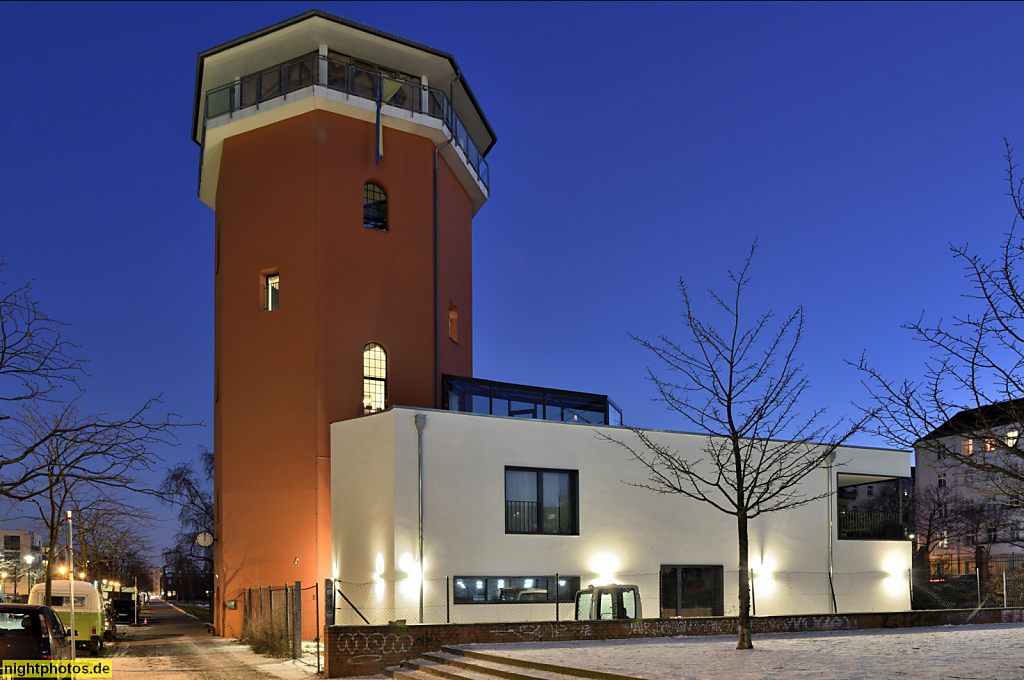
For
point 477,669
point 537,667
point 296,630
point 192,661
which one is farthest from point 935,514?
point 537,667

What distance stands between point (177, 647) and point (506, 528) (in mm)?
10411

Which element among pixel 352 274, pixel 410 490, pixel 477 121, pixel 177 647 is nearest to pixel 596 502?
pixel 410 490

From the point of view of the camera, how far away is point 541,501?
21688 mm

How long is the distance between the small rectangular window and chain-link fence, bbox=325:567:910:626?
8.71m

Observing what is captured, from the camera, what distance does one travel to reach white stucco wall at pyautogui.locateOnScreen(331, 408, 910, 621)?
66.3 ft

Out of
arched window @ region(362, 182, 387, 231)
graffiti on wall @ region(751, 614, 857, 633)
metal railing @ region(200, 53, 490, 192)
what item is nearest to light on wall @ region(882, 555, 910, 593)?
graffiti on wall @ region(751, 614, 857, 633)

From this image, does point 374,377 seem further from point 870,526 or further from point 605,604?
point 870,526

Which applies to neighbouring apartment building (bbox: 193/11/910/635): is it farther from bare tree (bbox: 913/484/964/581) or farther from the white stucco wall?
bare tree (bbox: 913/484/964/581)

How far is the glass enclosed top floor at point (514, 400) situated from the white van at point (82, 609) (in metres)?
10.3

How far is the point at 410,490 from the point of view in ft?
65.8

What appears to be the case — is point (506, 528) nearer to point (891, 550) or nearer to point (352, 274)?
point (352, 274)

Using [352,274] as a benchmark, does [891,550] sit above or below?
below

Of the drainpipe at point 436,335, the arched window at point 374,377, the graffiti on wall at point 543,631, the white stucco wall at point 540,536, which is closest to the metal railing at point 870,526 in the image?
the white stucco wall at point 540,536

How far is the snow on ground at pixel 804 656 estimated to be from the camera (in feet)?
37.5
